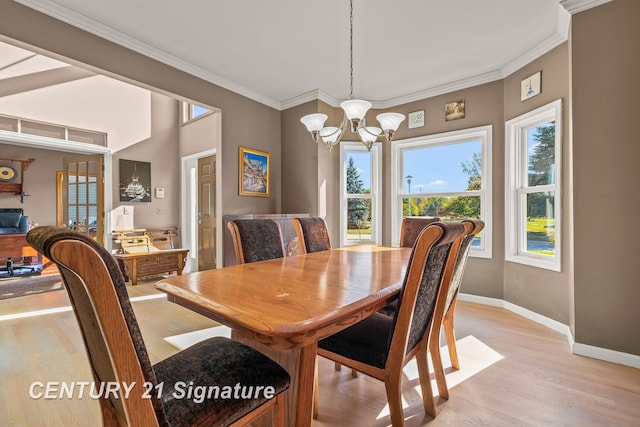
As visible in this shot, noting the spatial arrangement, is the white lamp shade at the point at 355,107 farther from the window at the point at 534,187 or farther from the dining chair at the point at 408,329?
the window at the point at 534,187

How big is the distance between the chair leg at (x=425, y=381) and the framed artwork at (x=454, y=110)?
307 centimetres

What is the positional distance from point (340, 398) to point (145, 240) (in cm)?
433

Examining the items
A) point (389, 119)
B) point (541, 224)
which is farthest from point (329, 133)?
point (541, 224)

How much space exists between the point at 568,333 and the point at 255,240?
9.00ft

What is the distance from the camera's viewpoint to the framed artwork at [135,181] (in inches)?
197

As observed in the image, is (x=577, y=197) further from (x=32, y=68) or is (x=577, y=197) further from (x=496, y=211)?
(x=32, y=68)

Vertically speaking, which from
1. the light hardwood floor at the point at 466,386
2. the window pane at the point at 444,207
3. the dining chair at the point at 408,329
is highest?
the window pane at the point at 444,207

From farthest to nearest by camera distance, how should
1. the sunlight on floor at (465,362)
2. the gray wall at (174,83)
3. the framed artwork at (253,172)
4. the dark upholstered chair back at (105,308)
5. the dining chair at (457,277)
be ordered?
the framed artwork at (253,172) → the gray wall at (174,83) → the sunlight on floor at (465,362) → the dining chair at (457,277) → the dark upholstered chair back at (105,308)

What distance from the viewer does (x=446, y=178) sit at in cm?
378

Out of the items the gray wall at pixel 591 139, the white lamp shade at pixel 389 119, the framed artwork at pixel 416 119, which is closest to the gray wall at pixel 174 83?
the gray wall at pixel 591 139

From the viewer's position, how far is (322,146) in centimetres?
395

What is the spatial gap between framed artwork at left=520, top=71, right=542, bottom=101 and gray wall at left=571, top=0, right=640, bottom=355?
1.96 ft

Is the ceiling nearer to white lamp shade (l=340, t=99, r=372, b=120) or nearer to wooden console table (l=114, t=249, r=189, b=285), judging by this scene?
white lamp shade (l=340, t=99, r=372, b=120)

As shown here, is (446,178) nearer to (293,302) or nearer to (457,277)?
(457,277)
